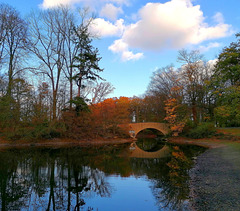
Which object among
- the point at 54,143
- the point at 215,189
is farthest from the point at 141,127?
the point at 215,189

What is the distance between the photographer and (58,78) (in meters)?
29.5

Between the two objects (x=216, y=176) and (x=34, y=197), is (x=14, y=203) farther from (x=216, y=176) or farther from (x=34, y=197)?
(x=216, y=176)

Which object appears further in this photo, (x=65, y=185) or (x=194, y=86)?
(x=194, y=86)

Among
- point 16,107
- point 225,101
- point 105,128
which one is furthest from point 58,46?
point 225,101

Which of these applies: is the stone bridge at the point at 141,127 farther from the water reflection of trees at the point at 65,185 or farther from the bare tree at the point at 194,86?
the water reflection of trees at the point at 65,185

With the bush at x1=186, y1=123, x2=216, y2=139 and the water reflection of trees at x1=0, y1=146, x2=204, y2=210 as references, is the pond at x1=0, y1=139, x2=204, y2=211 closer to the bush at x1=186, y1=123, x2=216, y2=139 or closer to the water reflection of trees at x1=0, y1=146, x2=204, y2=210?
the water reflection of trees at x1=0, y1=146, x2=204, y2=210

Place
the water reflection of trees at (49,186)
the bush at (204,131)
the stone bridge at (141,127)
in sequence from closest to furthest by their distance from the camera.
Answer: the water reflection of trees at (49,186) < the bush at (204,131) < the stone bridge at (141,127)

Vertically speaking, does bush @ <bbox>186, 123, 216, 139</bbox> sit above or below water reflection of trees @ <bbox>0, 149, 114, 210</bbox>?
above

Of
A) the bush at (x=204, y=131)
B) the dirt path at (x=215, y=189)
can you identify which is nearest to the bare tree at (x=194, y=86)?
the bush at (x=204, y=131)

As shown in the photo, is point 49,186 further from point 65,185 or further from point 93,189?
point 93,189

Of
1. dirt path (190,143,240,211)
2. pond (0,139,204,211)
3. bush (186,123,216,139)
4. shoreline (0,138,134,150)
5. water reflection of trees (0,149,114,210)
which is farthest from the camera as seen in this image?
bush (186,123,216,139)

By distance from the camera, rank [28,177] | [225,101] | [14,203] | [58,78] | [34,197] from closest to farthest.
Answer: [14,203] < [34,197] < [28,177] < [225,101] < [58,78]

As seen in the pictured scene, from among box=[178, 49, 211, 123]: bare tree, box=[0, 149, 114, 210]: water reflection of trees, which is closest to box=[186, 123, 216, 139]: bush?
box=[178, 49, 211, 123]: bare tree

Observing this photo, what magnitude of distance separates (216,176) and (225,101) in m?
12.7
